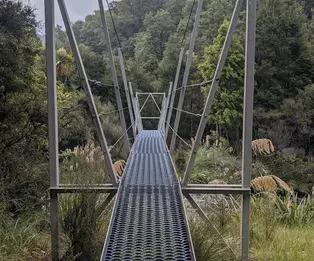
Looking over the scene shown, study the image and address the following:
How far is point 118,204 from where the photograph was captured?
216cm

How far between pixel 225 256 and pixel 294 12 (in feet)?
44.5

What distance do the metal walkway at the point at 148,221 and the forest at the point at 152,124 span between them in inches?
7.8

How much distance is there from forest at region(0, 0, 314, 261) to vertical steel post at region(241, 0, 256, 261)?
0.19 meters

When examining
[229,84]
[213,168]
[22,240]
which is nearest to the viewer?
[22,240]

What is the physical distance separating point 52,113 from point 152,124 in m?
11.5

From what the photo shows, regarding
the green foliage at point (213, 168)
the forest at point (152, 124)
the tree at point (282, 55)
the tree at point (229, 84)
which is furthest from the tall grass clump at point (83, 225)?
Answer: the tree at point (282, 55)

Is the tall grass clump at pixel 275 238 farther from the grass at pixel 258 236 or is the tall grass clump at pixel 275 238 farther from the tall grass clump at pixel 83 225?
the tall grass clump at pixel 83 225

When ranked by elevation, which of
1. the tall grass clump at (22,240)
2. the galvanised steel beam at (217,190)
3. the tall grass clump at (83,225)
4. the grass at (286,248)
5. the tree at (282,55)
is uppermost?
the tree at (282,55)

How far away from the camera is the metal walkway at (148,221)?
171 cm

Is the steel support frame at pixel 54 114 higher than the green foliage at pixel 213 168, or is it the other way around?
the steel support frame at pixel 54 114

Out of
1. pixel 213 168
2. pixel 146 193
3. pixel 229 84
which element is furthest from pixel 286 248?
pixel 229 84

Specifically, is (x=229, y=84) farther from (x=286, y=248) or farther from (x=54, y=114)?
(x=54, y=114)

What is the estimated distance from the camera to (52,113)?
2111 mm

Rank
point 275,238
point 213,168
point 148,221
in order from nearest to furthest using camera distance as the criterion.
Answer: point 148,221
point 275,238
point 213,168
